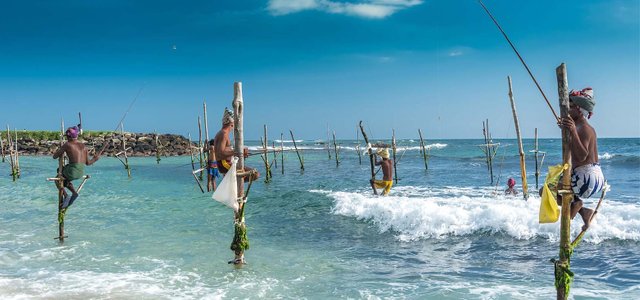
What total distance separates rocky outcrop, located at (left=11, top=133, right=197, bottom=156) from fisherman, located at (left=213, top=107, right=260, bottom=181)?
46.6 metres

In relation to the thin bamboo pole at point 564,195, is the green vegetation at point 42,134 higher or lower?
higher

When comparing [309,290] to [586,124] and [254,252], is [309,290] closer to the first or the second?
[254,252]

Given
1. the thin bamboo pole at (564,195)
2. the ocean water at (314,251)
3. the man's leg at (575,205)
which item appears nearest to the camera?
the thin bamboo pole at (564,195)

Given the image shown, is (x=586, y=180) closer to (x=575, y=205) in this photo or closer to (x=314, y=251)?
(x=575, y=205)

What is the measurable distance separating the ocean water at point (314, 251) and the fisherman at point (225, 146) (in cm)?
194

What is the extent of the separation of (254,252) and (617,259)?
7163mm

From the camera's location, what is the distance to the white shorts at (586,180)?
16.7ft

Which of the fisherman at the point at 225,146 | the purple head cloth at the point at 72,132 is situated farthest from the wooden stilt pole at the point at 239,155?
the purple head cloth at the point at 72,132

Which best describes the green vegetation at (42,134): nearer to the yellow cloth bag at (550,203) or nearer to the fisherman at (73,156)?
the fisherman at (73,156)

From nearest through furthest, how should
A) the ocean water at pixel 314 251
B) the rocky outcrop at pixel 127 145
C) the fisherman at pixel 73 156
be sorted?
1. the ocean water at pixel 314 251
2. the fisherman at pixel 73 156
3. the rocky outcrop at pixel 127 145

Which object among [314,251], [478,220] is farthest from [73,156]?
[478,220]

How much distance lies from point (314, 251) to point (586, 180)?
627 cm

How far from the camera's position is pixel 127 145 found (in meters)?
55.8

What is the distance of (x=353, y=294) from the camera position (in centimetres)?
738
